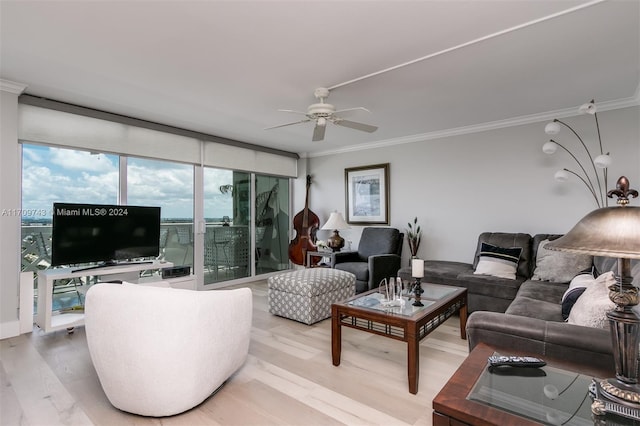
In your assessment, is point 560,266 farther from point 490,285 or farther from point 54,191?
point 54,191

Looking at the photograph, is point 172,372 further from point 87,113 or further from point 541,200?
point 541,200

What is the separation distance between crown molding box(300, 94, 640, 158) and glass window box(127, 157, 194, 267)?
2702 mm

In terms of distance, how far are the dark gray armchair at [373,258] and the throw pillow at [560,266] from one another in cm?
171

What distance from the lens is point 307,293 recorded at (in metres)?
3.38

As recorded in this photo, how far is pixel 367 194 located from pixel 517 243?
2.38 meters

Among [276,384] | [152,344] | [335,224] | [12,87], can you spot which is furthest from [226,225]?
[152,344]

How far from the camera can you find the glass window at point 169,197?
4191 mm

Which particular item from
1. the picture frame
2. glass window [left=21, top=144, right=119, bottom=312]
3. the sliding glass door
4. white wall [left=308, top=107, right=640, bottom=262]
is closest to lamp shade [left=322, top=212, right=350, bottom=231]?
the picture frame

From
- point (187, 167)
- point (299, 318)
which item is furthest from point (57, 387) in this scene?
point (187, 167)

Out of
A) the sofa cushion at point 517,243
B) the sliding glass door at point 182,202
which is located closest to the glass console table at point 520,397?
the sofa cushion at point 517,243

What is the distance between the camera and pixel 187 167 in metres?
4.73

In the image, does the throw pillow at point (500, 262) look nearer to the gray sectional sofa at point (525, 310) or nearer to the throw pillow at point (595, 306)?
the gray sectional sofa at point (525, 310)

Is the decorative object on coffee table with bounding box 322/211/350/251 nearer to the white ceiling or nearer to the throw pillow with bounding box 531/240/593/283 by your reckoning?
the white ceiling

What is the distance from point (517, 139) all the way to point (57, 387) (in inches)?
203
